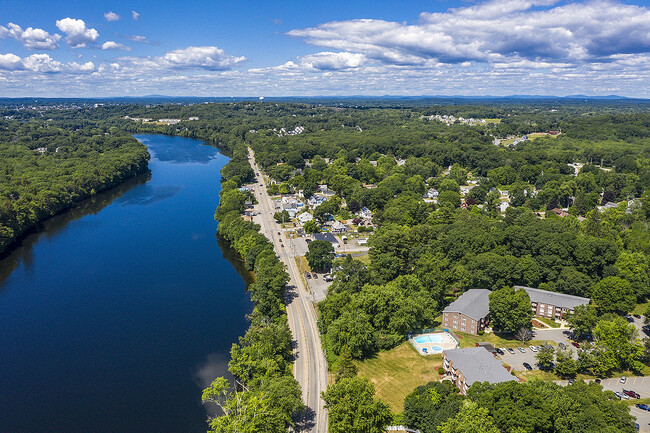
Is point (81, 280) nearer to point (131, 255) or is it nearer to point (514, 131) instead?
point (131, 255)

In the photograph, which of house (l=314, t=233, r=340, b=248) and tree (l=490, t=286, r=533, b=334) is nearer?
tree (l=490, t=286, r=533, b=334)

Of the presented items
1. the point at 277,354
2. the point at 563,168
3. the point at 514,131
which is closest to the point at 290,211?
the point at 277,354

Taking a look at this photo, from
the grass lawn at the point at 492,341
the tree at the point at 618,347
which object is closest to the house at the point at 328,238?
the grass lawn at the point at 492,341

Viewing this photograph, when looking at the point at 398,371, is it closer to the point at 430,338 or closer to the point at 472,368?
the point at 430,338

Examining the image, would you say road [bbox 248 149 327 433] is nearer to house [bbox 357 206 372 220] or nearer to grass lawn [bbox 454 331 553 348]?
grass lawn [bbox 454 331 553 348]

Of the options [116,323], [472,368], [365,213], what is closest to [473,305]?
[472,368]

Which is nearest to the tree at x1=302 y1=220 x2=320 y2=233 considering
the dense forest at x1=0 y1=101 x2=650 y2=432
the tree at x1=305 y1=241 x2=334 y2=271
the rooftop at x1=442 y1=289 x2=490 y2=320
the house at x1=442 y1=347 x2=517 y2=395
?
the dense forest at x1=0 y1=101 x2=650 y2=432
